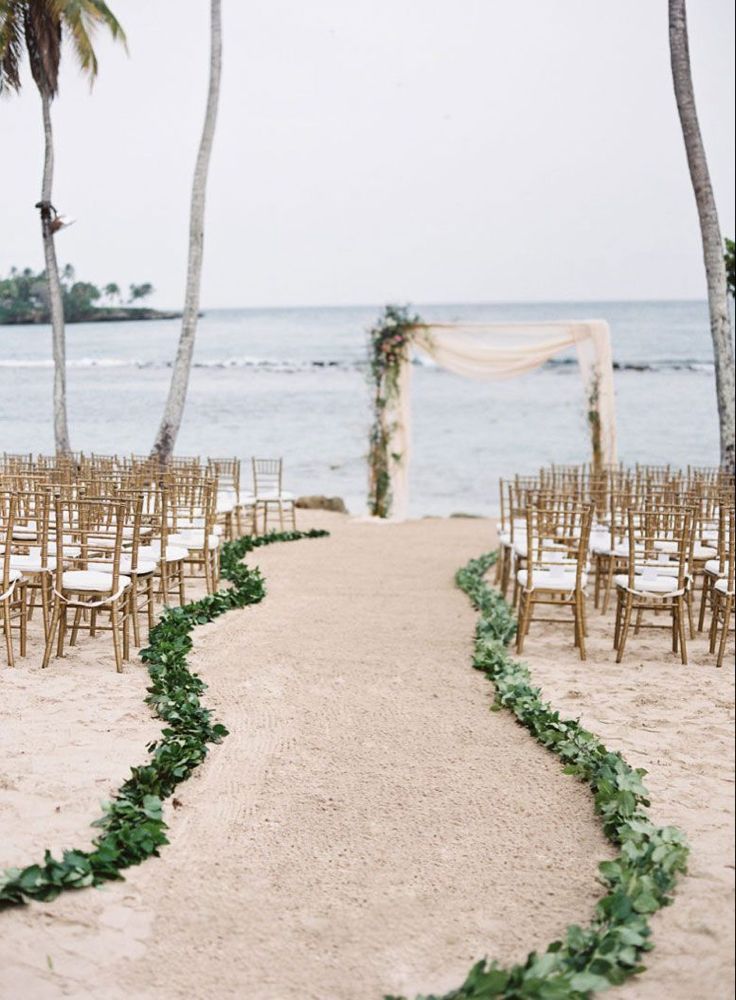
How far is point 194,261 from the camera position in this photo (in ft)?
42.1

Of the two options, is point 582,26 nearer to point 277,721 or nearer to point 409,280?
point 277,721

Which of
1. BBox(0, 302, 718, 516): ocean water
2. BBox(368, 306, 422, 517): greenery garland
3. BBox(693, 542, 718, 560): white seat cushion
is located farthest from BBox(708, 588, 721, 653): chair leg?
BBox(0, 302, 718, 516): ocean water

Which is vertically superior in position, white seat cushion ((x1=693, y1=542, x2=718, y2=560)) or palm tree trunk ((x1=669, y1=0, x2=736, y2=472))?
palm tree trunk ((x1=669, y1=0, x2=736, y2=472))

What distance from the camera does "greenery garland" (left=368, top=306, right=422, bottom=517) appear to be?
41.0 ft

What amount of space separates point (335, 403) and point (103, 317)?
A: 46.7ft

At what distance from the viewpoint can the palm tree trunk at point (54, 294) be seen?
11992 millimetres

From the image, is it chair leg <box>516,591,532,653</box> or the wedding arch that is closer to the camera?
chair leg <box>516,591,532,653</box>

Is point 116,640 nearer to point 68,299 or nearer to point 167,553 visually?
point 167,553

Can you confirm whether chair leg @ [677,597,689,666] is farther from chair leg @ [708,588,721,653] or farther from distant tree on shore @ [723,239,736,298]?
distant tree on shore @ [723,239,736,298]

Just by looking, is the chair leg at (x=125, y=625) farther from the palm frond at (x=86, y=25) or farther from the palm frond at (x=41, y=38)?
the palm frond at (x=86, y=25)

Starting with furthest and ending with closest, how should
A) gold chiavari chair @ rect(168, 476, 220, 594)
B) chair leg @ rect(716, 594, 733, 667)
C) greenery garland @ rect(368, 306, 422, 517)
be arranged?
greenery garland @ rect(368, 306, 422, 517) → gold chiavari chair @ rect(168, 476, 220, 594) → chair leg @ rect(716, 594, 733, 667)

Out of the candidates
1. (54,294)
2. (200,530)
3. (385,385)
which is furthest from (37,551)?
(385,385)

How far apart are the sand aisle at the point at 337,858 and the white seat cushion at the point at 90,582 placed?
0.61m

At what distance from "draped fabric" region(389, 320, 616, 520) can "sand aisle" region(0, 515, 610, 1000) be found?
6.41m
